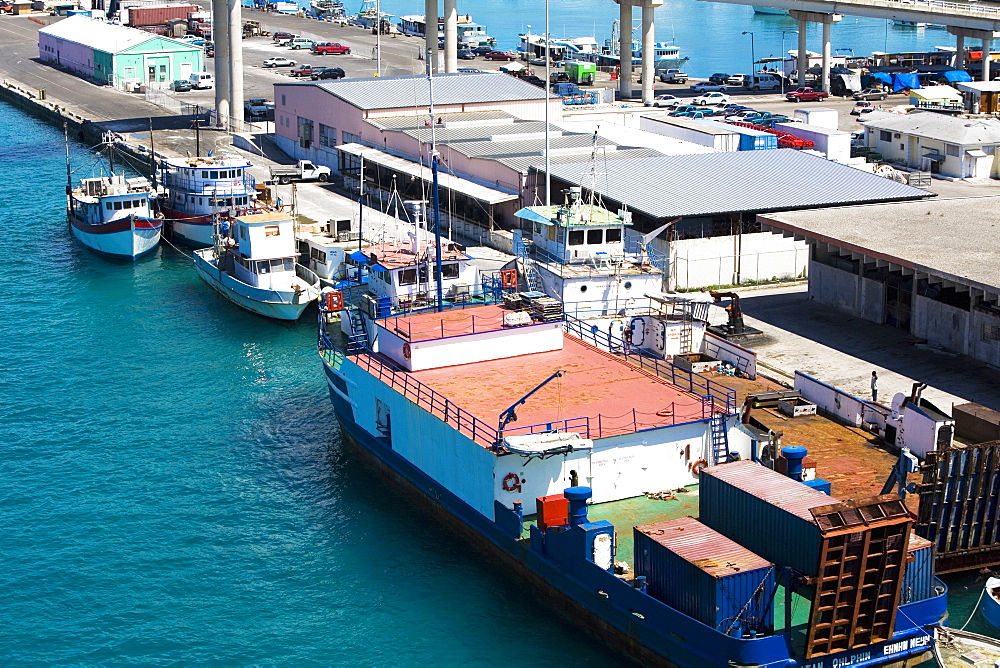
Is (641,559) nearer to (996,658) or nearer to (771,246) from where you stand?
(996,658)

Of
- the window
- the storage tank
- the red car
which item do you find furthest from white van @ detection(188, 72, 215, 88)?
the storage tank

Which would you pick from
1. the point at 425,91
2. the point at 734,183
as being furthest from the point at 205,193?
the point at 734,183

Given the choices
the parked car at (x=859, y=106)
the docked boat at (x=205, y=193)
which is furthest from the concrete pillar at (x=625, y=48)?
the docked boat at (x=205, y=193)

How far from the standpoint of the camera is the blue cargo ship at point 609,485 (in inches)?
1069

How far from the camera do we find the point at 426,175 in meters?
73.6

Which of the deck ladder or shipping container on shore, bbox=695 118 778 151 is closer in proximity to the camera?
the deck ladder

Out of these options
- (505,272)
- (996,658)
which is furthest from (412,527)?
(996,658)

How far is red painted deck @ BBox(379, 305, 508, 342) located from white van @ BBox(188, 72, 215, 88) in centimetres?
8678

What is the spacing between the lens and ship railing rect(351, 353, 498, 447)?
34.9 m

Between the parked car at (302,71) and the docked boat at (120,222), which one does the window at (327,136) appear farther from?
the parked car at (302,71)

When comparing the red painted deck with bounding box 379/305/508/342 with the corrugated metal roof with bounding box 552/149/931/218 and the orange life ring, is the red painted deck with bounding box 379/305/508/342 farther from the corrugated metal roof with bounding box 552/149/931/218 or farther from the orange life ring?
the corrugated metal roof with bounding box 552/149/931/218

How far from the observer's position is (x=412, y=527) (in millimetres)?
38312

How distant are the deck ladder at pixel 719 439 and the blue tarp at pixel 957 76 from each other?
91462mm

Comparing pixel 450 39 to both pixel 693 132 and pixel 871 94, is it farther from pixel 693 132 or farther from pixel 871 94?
pixel 871 94
